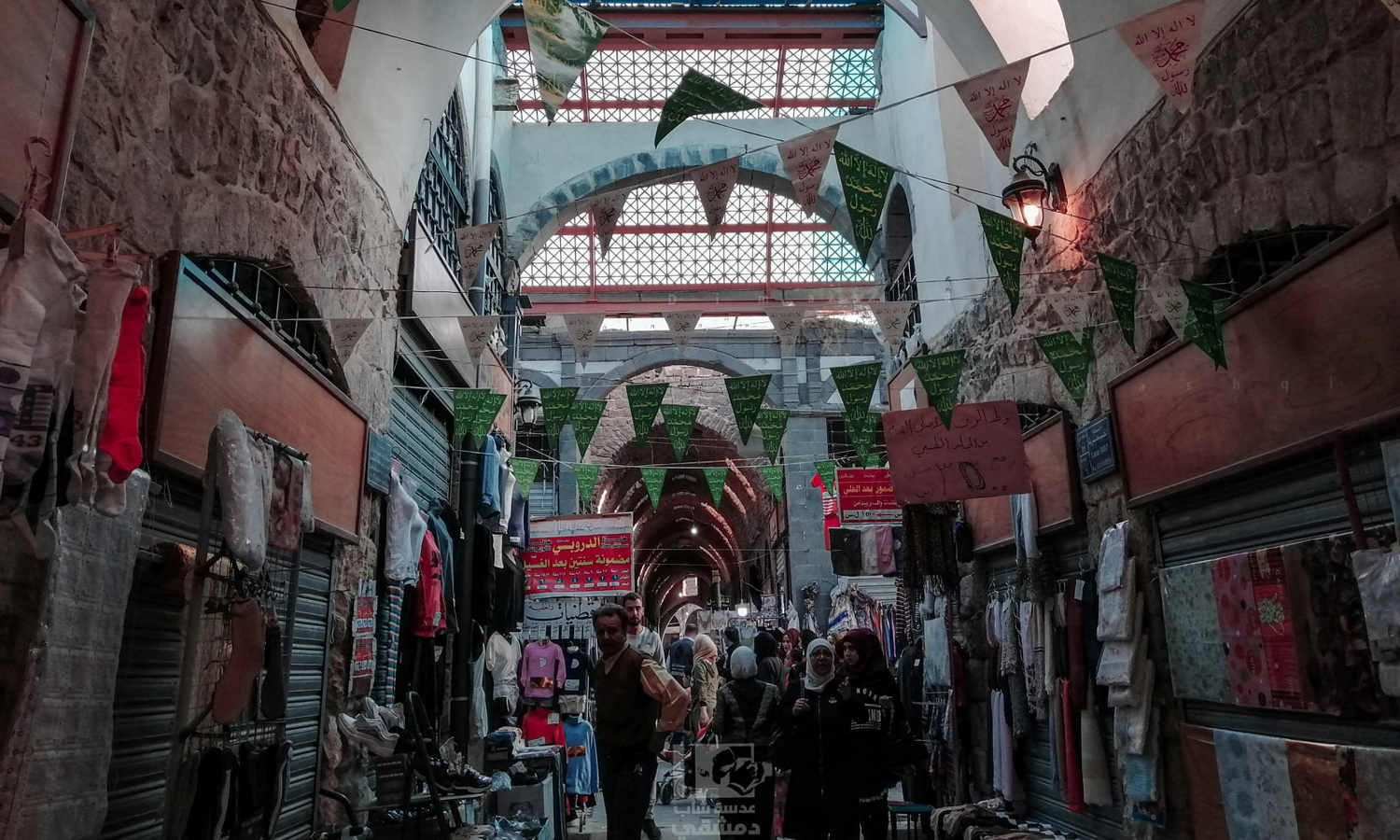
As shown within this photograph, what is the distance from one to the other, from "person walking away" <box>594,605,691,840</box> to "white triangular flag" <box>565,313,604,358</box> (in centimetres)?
207

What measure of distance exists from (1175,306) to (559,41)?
3185mm

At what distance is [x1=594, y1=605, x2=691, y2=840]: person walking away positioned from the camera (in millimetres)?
4492

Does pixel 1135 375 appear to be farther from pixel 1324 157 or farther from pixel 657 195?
pixel 657 195

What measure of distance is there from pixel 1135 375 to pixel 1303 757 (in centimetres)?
204

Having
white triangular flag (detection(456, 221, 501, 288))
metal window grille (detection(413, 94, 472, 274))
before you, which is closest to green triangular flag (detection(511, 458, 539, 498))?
metal window grille (detection(413, 94, 472, 274))

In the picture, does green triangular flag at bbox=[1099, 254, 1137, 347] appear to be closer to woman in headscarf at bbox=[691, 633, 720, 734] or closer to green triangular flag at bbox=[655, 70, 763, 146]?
green triangular flag at bbox=[655, 70, 763, 146]

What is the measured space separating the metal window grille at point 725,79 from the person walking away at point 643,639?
782 cm

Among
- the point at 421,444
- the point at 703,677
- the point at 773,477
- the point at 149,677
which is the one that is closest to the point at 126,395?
the point at 149,677

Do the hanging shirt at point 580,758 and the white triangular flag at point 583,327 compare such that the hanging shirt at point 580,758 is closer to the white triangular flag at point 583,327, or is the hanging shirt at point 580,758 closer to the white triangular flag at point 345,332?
the white triangular flag at point 583,327

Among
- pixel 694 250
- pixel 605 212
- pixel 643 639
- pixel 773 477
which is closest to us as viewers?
pixel 605 212

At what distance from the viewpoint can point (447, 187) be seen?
8.25 metres

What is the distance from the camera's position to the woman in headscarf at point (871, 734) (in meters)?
4.43

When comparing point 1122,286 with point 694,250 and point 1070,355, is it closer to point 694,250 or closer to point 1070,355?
point 1070,355

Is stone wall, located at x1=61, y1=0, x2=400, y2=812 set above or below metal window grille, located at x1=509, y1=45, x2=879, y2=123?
below
